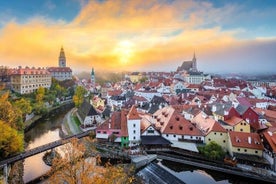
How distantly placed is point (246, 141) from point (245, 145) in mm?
664

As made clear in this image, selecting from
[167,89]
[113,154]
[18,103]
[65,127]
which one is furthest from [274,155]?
[167,89]

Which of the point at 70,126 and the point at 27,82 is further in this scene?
the point at 27,82

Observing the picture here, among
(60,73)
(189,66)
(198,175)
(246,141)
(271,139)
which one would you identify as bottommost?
(198,175)

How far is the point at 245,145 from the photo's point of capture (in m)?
27.8

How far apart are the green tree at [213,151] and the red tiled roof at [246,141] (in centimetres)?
182

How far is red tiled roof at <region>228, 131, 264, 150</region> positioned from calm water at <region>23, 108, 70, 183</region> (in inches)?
875

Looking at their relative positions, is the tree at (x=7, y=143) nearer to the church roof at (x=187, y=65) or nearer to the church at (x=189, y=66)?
the church at (x=189, y=66)

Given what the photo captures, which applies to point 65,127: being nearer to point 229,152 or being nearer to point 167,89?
point 229,152

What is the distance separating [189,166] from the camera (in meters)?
27.0

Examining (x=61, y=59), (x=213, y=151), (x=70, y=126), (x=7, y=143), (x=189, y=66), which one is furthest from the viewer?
(x=189, y=66)

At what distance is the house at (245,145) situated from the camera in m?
27.6

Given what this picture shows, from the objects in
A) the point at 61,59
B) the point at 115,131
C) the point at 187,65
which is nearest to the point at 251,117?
the point at 115,131

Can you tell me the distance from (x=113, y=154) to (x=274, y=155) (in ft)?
59.2

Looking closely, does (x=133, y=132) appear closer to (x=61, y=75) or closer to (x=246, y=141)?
(x=246, y=141)
